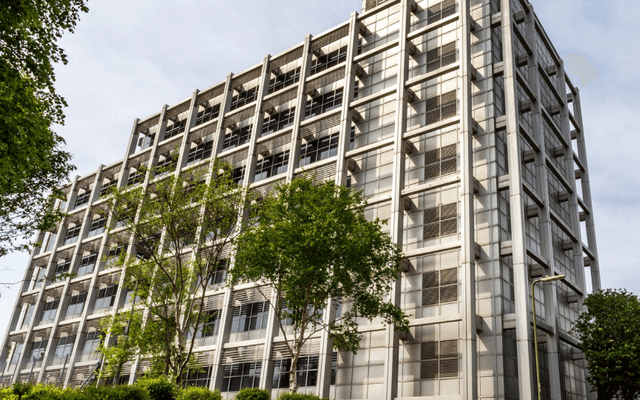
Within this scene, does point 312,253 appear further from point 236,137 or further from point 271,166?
point 236,137

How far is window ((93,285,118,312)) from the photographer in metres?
58.9

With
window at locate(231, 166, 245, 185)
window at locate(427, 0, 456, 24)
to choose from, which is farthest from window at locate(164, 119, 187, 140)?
window at locate(427, 0, 456, 24)

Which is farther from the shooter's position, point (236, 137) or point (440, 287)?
point (236, 137)

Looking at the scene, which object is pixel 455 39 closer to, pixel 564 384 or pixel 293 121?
pixel 293 121

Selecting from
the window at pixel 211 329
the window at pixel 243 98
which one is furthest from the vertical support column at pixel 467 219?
the window at pixel 243 98

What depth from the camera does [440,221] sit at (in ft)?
124

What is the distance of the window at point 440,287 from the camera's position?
115 feet

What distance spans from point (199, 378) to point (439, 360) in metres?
21.2

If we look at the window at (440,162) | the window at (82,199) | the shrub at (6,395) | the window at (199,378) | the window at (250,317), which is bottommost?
the shrub at (6,395)

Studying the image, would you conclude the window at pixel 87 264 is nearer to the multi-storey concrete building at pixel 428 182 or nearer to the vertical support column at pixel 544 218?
the multi-storey concrete building at pixel 428 182

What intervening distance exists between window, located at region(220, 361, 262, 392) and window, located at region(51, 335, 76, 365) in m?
24.9

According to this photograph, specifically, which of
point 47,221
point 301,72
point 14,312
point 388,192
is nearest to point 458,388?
point 388,192

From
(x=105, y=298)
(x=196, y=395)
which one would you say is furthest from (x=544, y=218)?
(x=105, y=298)

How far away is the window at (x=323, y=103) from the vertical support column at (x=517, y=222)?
47.5ft
